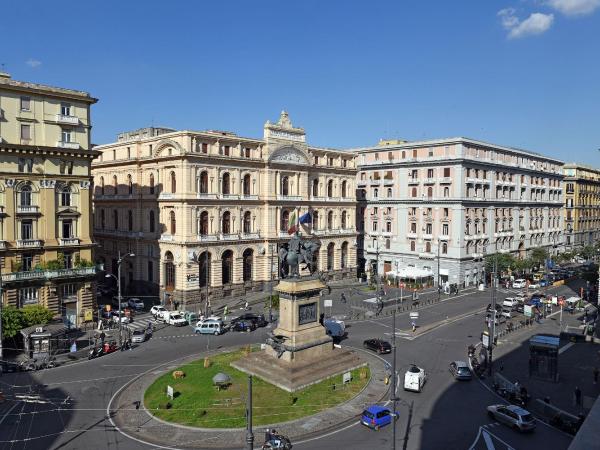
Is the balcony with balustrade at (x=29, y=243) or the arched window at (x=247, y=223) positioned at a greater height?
the arched window at (x=247, y=223)

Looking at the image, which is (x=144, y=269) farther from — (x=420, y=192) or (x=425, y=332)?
(x=420, y=192)

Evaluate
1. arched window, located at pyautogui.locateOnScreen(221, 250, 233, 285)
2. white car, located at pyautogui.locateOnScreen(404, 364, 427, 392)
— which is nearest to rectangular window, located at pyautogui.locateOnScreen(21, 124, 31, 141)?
arched window, located at pyautogui.locateOnScreen(221, 250, 233, 285)

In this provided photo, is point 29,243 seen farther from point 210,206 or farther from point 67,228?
point 210,206

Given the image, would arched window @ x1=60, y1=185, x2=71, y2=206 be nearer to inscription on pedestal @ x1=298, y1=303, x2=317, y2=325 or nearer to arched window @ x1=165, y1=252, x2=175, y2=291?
arched window @ x1=165, y1=252, x2=175, y2=291

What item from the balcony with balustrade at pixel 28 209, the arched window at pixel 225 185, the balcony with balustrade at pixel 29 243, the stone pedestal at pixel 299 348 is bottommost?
the stone pedestal at pixel 299 348

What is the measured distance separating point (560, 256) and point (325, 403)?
8935cm

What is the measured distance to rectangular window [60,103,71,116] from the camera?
5059 centimetres

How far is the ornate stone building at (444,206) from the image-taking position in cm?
7925

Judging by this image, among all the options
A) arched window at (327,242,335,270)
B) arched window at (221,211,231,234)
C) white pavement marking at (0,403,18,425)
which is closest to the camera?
white pavement marking at (0,403,18,425)

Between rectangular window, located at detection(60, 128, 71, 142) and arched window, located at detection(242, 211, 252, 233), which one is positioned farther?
arched window, located at detection(242, 211, 252, 233)

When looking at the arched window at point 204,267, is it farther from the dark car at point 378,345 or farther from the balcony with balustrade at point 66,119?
the dark car at point 378,345

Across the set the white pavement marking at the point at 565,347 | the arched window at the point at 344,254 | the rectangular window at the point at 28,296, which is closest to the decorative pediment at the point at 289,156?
the arched window at the point at 344,254

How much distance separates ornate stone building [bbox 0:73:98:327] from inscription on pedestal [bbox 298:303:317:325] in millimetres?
26105

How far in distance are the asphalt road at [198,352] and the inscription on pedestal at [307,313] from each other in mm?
8214
